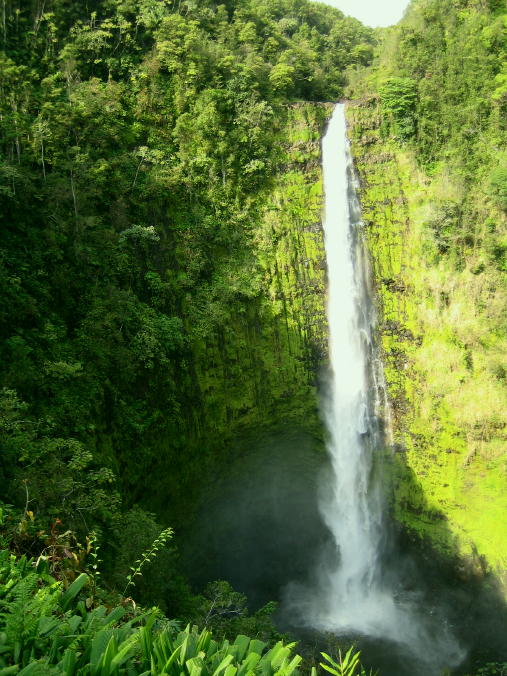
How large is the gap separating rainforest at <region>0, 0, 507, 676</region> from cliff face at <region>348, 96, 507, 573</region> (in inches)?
3.0

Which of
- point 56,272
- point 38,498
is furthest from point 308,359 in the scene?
point 38,498

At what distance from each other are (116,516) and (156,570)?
1.38 m

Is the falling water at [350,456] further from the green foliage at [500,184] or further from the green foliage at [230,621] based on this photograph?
the green foliage at [500,184]

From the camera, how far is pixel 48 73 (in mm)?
16547

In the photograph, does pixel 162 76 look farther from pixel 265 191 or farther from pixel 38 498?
pixel 38 498

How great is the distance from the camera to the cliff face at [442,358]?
15.8 metres

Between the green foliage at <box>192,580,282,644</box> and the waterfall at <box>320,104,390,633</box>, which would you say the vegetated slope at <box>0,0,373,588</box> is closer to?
the waterfall at <box>320,104,390,633</box>

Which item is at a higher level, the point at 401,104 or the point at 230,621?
the point at 401,104

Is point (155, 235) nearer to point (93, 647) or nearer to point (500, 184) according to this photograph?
point (500, 184)

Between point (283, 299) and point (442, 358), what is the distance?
616 cm

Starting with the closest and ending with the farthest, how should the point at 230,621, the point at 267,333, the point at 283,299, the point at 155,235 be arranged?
the point at 230,621
the point at 155,235
the point at 267,333
the point at 283,299

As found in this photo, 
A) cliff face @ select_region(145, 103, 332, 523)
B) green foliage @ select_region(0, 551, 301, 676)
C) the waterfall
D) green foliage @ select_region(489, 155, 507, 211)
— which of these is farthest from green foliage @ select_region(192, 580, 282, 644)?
green foliage @ select_region(489, 155, 507, 211)

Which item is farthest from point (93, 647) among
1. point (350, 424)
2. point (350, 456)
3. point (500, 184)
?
point (500, 184)

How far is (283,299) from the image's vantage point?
58.7ft
